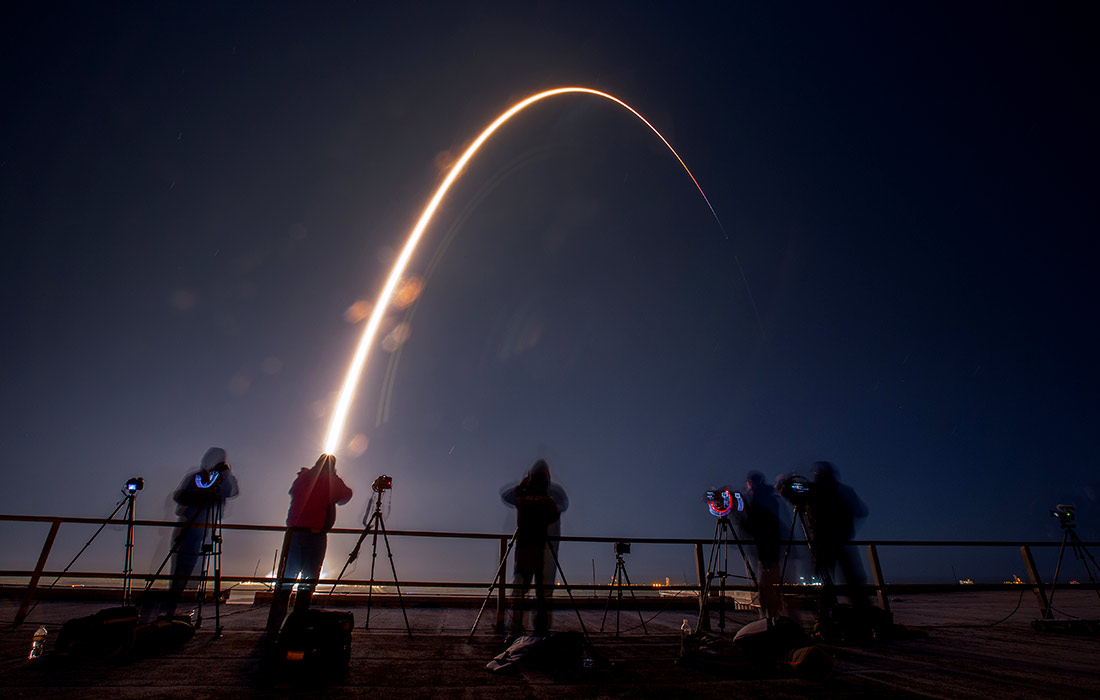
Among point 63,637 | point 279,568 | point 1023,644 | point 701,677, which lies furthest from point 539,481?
point 1023,644

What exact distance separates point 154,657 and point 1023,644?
8449 mm

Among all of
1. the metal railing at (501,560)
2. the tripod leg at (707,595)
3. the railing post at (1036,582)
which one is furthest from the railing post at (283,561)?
the railing post at (1036,582)

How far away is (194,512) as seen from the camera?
620 cm

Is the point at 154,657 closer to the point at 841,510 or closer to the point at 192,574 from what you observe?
the point at 192,574

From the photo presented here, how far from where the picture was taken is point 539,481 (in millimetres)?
6000

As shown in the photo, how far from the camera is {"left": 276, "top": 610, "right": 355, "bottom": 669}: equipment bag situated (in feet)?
10.8

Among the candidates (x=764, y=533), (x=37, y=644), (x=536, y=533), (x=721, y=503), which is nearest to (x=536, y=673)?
(x=536, y=533)

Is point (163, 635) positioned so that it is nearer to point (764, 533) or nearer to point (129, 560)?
point (129, 560)

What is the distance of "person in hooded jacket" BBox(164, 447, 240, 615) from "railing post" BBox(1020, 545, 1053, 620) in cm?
1110

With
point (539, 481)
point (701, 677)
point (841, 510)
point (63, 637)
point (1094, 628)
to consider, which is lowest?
point (1094, 628)

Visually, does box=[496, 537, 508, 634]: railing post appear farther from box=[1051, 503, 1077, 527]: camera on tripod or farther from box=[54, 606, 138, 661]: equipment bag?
box=[1051, 503, 1077, 527]: camera on tripod

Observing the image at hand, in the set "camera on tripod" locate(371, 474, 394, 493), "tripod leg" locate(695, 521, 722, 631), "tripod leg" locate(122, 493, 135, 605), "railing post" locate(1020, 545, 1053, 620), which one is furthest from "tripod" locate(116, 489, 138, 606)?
"railing post" locate(1020, 545, 1053, 620)

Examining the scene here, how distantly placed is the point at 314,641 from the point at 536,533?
290cm

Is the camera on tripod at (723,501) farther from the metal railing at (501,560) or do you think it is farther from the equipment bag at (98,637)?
the equipment bag at (98,637)
